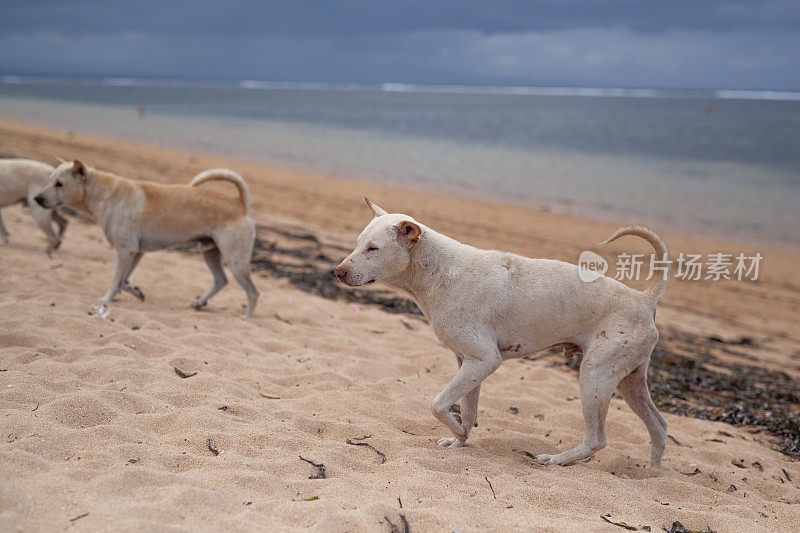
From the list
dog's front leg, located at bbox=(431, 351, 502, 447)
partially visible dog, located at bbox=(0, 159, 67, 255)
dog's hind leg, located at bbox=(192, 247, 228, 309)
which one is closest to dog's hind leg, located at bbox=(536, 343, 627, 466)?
dog's front leg, located at bbox=(431, 351, 502, 447)

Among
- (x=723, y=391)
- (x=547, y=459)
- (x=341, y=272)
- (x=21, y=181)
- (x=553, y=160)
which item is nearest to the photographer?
(x=341, y=272)

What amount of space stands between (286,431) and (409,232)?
5.16ft

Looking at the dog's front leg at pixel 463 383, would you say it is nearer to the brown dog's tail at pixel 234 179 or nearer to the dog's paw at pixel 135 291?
the brown dog's tail at pixel 234 179

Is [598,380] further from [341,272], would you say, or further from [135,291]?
[135,291]

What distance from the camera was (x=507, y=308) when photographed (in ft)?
13.6

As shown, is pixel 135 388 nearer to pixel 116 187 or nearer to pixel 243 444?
pixel 243 444

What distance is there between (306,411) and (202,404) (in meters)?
0.74

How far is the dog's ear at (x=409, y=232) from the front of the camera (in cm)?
394

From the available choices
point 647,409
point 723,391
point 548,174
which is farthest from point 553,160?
point 647,409

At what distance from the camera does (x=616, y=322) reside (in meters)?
4.11

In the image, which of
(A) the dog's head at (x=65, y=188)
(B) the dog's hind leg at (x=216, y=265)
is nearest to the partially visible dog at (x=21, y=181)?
(A) the dog's head at (x=65, y=188)

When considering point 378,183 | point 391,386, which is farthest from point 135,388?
point 378,183

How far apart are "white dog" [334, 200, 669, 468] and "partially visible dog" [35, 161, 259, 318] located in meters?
2.87

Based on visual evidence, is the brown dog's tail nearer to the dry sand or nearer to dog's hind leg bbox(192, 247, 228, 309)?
dog's hind leg bbox(192, 247, 228, 309)
